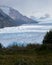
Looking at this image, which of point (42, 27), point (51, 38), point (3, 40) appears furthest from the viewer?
point (42, 27)

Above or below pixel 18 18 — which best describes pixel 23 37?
below

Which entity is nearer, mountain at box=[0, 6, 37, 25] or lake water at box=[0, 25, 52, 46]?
lake water at box=[0, 25, 52, 46]

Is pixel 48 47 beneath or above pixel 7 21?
beneath

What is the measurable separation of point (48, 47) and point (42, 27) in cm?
4558

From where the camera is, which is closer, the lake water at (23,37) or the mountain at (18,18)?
the lake water at (23,37)

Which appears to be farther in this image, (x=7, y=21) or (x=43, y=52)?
(x=7, y=21)

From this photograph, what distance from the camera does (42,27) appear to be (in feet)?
229

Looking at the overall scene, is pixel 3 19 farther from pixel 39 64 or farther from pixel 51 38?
pixel 39 64

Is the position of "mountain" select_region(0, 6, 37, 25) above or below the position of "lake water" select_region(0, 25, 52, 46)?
above

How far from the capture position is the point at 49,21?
7150 centimetres

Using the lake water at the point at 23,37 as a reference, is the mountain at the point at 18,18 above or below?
above

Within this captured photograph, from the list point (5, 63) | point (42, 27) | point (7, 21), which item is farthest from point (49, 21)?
Result: point (7, 21)

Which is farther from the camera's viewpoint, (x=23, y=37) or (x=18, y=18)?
(x=18, y=18)

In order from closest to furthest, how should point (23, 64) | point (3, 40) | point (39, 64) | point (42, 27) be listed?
point (23, 64) < point (39, 64) < point (3, 40) < point (42, 27)
